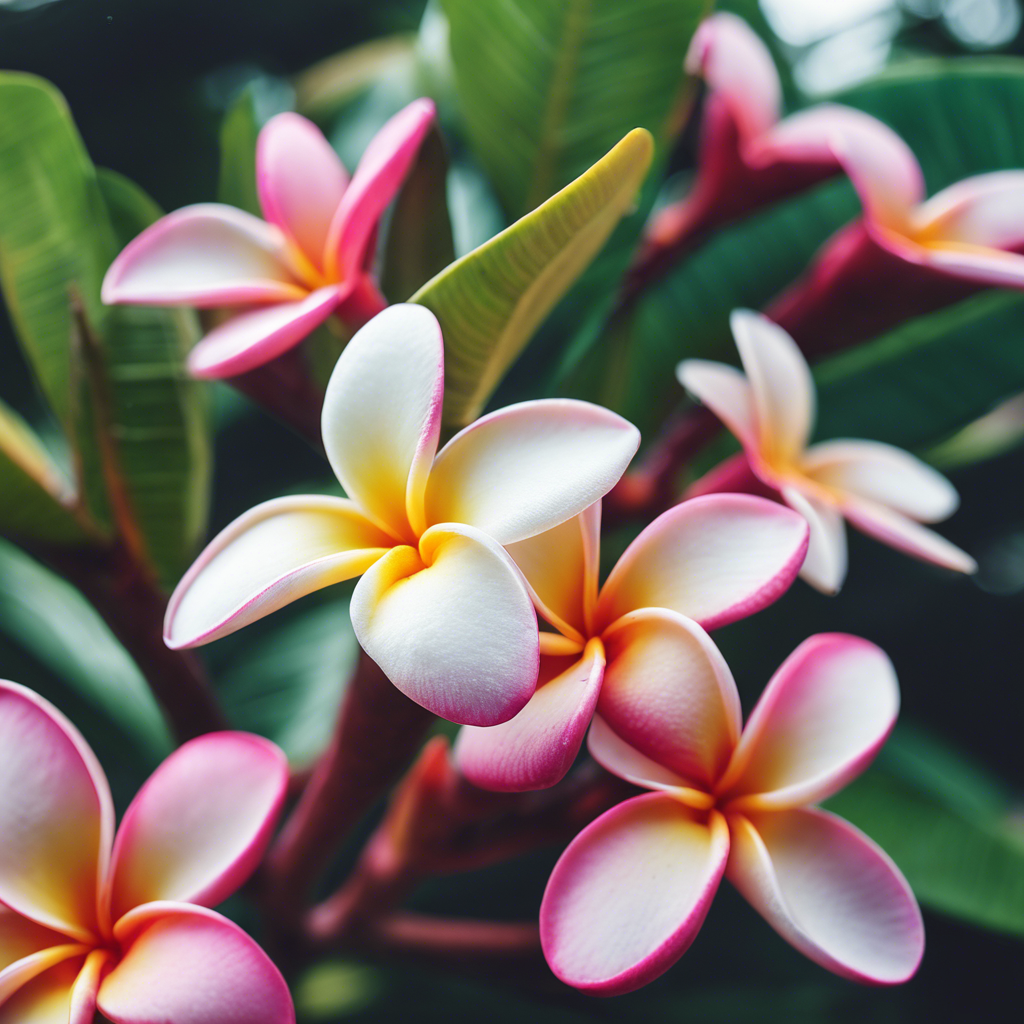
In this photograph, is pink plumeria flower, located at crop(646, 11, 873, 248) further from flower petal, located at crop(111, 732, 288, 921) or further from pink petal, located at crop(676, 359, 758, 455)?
flower petal, located at crop(111, 732, 288, 921)

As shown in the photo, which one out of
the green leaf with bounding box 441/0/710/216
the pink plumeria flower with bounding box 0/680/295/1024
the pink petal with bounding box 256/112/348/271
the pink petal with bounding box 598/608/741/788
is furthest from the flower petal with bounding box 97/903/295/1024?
the green leaf with bounding box 441/0/710/216

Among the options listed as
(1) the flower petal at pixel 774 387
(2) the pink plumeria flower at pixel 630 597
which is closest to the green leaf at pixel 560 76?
(1) the flower petal at pixel 774 387

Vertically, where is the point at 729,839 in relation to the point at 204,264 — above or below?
below

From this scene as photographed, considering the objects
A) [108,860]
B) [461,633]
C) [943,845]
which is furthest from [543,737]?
[943,845]

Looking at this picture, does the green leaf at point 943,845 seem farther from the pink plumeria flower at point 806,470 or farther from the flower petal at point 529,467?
the flower petal at point 529,467

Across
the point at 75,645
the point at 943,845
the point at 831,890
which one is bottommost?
the point at 943,845

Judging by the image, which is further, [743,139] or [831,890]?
[743,139]

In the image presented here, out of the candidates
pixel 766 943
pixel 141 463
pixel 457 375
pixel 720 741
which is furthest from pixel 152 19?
pixel 766 943

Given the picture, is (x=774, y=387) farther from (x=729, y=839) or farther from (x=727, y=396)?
(x=729, y=839)
